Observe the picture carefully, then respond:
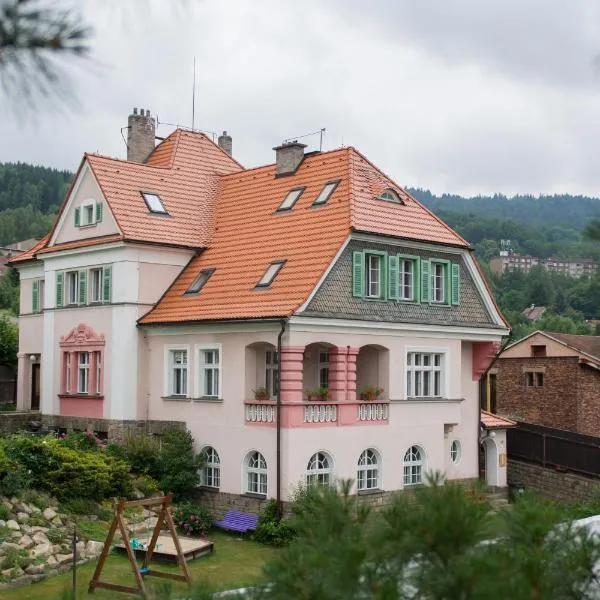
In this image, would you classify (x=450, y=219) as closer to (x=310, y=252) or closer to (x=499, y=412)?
(x=499, y=412)

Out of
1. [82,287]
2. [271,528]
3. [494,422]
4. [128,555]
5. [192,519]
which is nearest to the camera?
[128,555]

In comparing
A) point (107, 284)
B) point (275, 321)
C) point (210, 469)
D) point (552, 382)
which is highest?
point (107, 284)

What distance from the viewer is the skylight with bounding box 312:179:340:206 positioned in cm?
2967

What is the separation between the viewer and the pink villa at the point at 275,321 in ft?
88.6

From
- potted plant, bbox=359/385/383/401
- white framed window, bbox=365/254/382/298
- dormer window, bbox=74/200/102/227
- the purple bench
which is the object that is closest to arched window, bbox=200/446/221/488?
the purple bench

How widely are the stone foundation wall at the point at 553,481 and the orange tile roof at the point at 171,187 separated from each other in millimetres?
12746

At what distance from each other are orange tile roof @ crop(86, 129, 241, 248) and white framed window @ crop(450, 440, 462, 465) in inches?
379

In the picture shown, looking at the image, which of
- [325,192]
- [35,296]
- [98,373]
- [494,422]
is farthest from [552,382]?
[35,296]

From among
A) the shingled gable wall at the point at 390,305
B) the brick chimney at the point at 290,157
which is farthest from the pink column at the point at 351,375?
the brick chimney at the point at 290,157

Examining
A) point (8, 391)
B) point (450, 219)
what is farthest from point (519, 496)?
point (450, 219)

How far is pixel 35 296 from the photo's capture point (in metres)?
36.5

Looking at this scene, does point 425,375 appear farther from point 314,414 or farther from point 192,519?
point 192,519

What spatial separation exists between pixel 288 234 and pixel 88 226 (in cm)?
640

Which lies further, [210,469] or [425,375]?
[425,375]
